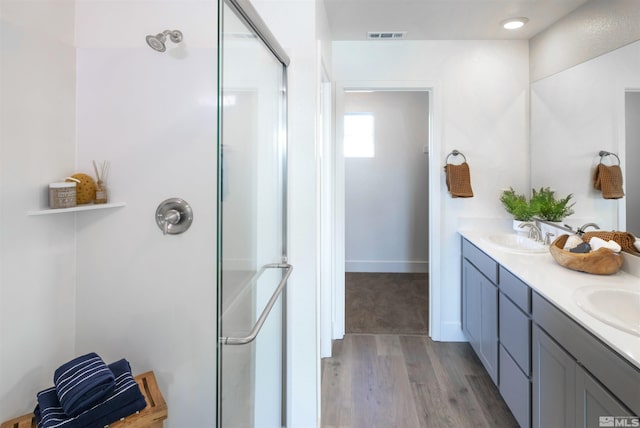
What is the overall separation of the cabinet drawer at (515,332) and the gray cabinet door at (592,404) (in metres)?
0.41

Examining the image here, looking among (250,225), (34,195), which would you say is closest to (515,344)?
(250,225)

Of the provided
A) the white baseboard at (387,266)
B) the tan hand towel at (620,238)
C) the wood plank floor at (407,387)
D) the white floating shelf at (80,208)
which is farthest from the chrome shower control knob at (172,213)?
the white baseboard at (387,266)

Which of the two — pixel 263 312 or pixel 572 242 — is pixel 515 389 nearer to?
pixel 572 242

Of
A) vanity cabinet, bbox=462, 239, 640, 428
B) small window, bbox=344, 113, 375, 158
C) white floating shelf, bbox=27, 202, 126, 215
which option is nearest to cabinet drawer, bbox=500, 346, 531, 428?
vanity cabinet, bbox=462, 239, 640, 428

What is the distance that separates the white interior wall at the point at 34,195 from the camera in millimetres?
1195

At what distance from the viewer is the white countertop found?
107 cm

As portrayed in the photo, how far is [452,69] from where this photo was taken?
2.78 metres

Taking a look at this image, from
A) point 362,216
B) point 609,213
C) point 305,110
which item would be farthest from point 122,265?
point 362,216

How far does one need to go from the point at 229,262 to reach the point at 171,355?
32.6 inches

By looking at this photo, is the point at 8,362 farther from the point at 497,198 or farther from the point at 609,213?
the point at 497,198

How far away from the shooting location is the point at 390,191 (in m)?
4.68

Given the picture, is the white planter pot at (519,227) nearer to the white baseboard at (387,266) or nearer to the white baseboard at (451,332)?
the white baseboard at (451,332)

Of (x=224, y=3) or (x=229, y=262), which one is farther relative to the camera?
(x=229, y=262)

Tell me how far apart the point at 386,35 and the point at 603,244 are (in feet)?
6.47
